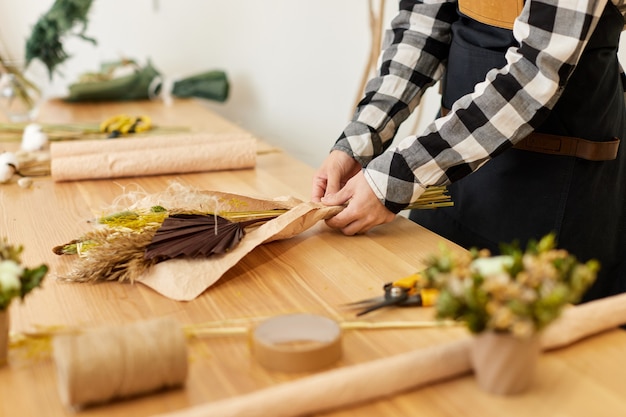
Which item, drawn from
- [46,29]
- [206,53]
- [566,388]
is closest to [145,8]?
[206,53]

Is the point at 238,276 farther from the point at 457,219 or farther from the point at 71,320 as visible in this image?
the point at 457,219

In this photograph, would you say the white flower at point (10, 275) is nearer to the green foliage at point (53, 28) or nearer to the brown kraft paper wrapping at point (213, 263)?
the brown kraft paper wrapping at point (213, 263)

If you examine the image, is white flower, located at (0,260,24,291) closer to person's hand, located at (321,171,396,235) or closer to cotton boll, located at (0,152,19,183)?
person's hand, located at (321,171,396,235)

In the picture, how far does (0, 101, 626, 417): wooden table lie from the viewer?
84cm

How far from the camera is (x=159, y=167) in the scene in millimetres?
1773

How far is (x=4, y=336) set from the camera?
90cm

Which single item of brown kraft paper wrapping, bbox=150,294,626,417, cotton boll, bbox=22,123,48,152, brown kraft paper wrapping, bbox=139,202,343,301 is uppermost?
brown kraft paper wrapping, bbox=150,294,626,417

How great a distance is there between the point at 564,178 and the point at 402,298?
0.57 metres

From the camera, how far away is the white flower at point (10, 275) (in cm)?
86

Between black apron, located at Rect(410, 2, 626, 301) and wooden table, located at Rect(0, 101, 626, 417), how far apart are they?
0.22m

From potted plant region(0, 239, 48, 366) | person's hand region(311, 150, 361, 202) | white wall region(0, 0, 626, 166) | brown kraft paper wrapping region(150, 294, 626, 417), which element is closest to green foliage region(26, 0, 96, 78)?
white wall region(0, 0, 626, 166)

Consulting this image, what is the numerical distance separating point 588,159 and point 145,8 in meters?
2.13

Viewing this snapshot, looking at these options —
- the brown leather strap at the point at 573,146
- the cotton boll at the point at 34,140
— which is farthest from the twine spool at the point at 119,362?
the cotton boll at the point at 34,140

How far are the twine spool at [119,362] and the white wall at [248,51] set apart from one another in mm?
2025
